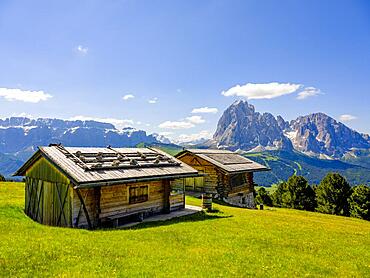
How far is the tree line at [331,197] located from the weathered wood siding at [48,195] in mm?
47527

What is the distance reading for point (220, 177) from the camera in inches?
1654

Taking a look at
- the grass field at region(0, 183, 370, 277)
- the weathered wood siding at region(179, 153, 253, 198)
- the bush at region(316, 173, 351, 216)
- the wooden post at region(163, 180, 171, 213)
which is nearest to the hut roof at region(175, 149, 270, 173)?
the weathered wood siding at region(179, 153, 253, 198)

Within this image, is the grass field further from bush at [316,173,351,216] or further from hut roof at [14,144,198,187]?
bush at [316,173,351,216]

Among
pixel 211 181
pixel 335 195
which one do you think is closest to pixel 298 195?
pixel 335 195

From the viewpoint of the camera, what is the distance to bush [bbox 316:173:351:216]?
5422 cm

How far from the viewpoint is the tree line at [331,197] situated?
167 ft

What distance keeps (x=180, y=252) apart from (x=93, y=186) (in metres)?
7.95

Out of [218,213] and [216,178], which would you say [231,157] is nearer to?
[216,178]

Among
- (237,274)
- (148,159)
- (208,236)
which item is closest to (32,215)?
(148,159)

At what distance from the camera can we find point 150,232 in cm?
1870

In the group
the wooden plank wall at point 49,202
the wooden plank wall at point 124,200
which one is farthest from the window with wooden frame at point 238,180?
the wooden plank wall at point 49,202

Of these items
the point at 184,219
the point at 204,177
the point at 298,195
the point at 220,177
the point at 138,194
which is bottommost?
the point at 298,195

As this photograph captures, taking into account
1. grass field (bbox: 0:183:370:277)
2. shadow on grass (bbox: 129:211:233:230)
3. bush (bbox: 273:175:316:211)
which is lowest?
bush (bbox: 273:175:316:211)

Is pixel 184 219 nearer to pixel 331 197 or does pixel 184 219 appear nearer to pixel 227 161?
pixel 227 161
